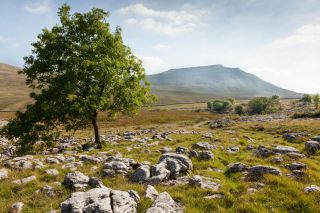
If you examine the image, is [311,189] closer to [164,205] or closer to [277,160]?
[277,160]

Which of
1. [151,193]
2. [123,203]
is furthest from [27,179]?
[151,193]

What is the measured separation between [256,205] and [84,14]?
22530mm

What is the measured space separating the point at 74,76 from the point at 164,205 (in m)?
16.3

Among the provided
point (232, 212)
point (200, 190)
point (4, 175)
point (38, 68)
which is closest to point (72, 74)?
point (38, 68)

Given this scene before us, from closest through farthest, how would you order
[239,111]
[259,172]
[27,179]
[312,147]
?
1. [27,179]
2. [259,172]
3. [312,147]
4. [239,111]

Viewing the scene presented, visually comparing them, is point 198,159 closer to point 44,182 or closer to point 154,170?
point 154,170

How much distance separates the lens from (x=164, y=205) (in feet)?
31.9

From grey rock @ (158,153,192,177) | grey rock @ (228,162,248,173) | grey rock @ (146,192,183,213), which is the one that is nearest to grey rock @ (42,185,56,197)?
grey rock @ (146,192,183,213)

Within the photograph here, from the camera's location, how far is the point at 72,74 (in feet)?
75.2

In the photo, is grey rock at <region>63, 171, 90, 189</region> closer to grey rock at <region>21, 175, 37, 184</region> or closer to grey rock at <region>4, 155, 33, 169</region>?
grey rock at <region>21, 175, 37, 184</region>

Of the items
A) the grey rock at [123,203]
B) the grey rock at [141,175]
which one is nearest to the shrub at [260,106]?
the grey rock at [141,175]

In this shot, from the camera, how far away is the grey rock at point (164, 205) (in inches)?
369

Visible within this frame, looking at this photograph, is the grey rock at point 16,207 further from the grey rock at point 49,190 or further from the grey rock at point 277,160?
the grey rock at point 277,160

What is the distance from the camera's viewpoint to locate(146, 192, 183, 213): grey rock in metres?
9.36
